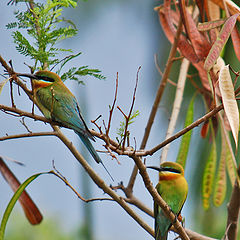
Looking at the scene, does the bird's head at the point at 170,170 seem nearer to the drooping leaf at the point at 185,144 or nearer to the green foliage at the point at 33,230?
the drooping leaf at the point at 185,144

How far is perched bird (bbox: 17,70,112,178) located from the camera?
3.66 feet

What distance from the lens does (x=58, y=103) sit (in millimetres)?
1218

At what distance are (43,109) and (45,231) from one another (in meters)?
5.18

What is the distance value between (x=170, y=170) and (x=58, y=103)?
0.41 metres

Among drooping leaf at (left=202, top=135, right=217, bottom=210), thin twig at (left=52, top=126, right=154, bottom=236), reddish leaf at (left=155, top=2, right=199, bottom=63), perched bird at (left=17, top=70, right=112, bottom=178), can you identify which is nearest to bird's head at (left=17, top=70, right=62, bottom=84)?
perched bird at (left=17, top=70, right=112, bottom=178)

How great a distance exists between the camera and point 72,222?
889 centimetres

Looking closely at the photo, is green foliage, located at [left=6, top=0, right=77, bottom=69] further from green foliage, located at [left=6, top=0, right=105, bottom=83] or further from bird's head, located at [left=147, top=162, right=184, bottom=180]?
bird's head, located at [left=147, top=162, right=184, bottom=180]

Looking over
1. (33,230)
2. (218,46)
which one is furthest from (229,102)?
(33,230)

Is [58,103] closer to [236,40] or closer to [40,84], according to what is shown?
[40,84]

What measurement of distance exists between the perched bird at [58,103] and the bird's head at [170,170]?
0.29m

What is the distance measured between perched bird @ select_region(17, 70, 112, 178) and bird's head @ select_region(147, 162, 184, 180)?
29cm

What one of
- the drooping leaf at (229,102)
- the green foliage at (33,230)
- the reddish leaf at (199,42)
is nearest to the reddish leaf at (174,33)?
the reddish leaf at (199,42)

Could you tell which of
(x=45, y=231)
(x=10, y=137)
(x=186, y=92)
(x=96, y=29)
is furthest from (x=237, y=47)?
(x=45, y=231)

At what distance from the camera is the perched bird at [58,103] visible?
3.66 ft
